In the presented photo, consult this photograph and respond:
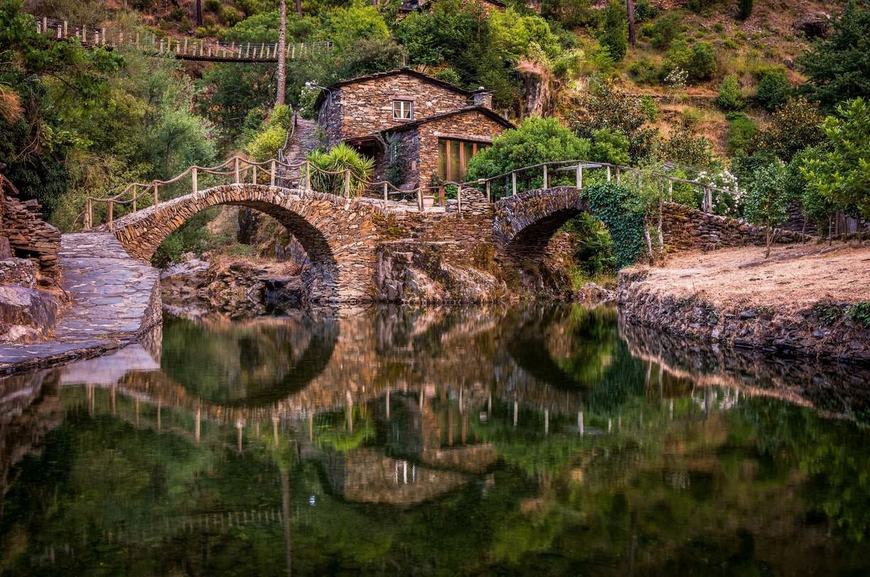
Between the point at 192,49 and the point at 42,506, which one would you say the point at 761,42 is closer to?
the point at 192,49

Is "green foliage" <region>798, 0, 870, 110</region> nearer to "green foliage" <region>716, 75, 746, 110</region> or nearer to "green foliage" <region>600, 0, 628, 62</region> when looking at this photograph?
"green foliage" <region>716, 75, 746, 110</region>

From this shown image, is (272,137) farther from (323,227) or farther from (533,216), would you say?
(533,216)

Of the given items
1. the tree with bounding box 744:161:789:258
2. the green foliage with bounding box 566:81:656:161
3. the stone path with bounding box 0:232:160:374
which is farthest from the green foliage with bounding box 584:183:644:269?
the stone path with bounding box 0:232:160:374

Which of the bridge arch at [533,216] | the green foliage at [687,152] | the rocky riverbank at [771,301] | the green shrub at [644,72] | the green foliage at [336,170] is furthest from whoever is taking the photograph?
the green shrub at [644,72]

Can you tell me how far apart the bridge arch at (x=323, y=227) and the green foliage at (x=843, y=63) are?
62.3 ft

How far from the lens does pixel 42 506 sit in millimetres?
4988

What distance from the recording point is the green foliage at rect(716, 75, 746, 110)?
44125mm

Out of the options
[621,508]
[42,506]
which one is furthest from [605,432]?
[42,506]

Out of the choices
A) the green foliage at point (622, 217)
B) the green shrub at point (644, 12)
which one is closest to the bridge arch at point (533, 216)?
the green foliage at point (622, 217)

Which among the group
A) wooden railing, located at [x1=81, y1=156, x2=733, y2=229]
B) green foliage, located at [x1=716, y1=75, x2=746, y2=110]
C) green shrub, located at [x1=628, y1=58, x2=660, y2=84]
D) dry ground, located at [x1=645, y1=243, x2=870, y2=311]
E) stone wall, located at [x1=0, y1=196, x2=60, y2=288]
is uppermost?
green shrub, located at [x1=628, y1=58, x2=660, y2=84]

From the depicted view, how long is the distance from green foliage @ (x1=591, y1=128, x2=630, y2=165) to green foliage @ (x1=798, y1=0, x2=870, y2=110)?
28.4ft

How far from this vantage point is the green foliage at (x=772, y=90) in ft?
143

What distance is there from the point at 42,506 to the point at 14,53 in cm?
1429

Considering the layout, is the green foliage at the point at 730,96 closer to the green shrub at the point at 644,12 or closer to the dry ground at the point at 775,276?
the green shrub at the point at 644,12
